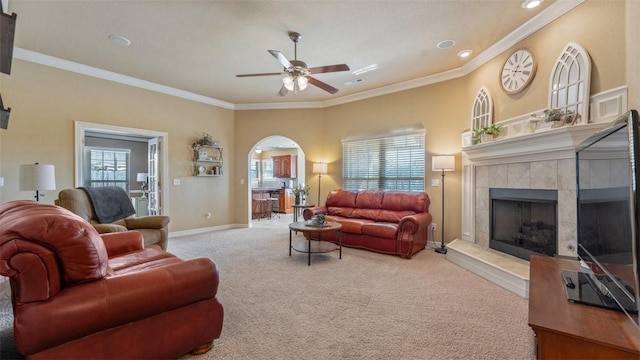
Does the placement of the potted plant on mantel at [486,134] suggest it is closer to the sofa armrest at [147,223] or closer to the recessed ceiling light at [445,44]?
the recessed ceiling light at [445,44]

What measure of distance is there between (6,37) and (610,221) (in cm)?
351

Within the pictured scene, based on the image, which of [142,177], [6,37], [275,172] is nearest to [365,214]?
[6,37]

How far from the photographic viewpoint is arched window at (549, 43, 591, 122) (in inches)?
105

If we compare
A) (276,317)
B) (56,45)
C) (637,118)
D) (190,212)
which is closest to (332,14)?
(637,118)

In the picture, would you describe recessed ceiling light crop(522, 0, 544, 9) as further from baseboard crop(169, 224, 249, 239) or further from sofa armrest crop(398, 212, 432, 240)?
baseboard crop(169, 224, 249, 239)

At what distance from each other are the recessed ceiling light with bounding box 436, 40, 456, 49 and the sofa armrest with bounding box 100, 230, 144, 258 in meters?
4.35

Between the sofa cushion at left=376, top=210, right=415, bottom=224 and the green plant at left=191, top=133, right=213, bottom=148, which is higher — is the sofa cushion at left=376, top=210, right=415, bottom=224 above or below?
below

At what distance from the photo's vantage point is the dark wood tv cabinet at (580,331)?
112cm

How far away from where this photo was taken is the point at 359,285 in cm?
310

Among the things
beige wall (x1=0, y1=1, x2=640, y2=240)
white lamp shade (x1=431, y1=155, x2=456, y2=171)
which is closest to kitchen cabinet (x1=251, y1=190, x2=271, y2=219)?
beige wall (x1=0, y1=1, x2=640, y2=240)

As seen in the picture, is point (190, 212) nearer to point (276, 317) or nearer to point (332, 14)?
point (276, 317)

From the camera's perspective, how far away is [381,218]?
483cm

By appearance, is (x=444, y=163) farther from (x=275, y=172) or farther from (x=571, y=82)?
(x=275, y=172)

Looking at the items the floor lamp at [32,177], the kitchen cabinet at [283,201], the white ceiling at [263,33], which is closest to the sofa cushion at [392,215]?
the white ceiling at [263,33]
